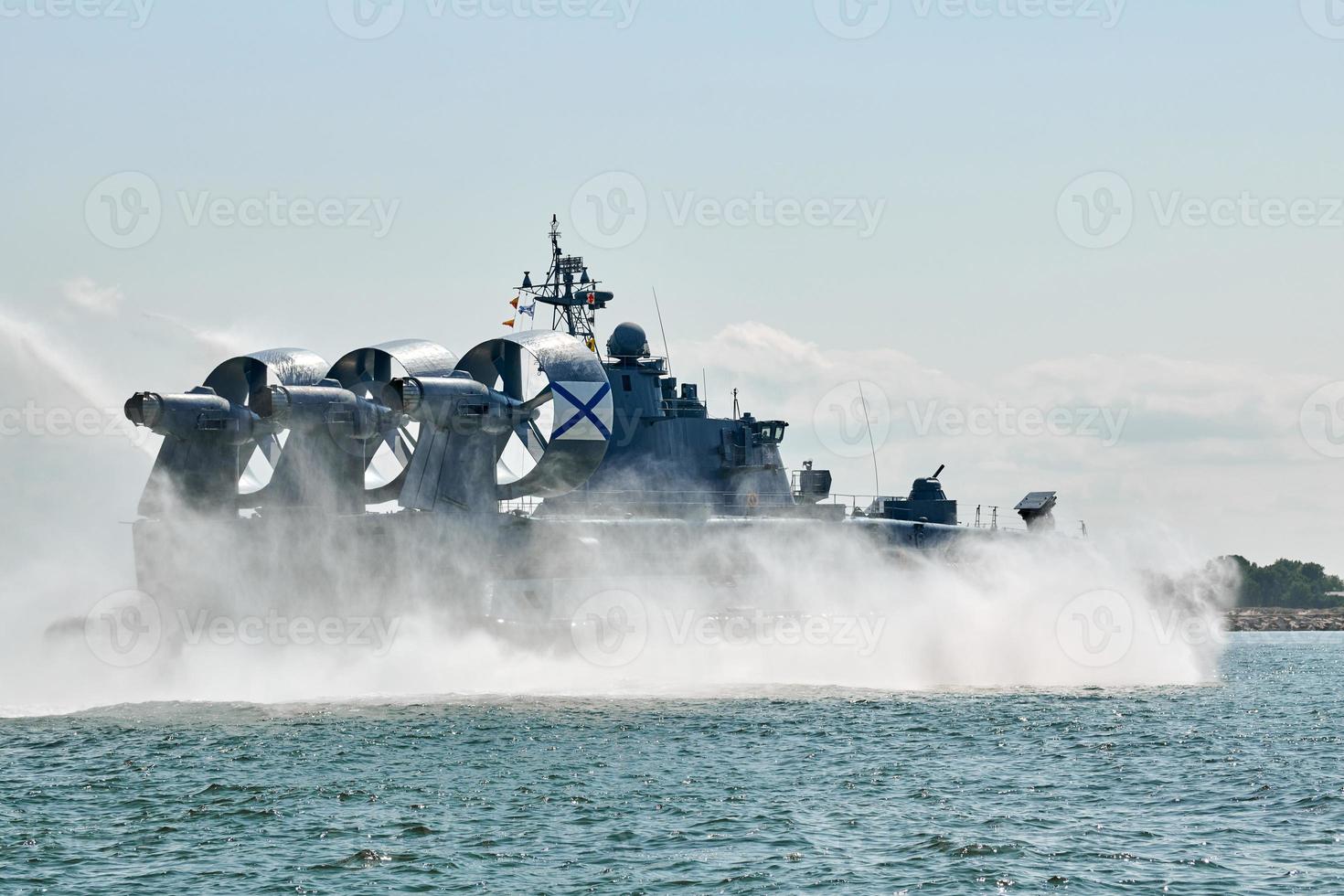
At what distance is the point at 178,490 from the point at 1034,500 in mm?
37279

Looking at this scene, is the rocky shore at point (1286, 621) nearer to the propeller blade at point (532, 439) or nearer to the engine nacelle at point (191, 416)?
the propeller blade at point (532, 439)

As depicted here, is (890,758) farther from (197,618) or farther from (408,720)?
(197,618)

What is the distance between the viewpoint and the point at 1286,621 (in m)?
143

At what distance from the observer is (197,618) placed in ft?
115

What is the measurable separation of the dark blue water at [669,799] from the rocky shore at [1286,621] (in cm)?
11847

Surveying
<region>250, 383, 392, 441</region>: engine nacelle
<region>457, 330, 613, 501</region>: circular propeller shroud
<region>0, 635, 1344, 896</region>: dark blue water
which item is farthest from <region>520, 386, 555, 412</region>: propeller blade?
<region>0, 635, 1344, 896</region>: dark blue water

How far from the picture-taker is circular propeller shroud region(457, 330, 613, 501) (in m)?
40.3

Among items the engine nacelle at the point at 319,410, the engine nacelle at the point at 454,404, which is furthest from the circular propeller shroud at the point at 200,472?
the engine nacelle at the point at 454,404

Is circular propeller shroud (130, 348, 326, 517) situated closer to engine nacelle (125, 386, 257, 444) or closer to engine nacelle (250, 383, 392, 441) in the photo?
engine nacelle (125, 386, 257, 444)

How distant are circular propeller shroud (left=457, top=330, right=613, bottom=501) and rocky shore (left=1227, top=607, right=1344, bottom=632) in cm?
11996

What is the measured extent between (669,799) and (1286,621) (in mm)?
137539

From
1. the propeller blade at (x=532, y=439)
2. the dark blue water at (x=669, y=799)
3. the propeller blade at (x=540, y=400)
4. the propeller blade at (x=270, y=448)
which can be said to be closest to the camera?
the dark blue water at (x=669, y=799)

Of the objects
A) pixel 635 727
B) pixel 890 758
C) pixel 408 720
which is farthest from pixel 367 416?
pixel 890 758

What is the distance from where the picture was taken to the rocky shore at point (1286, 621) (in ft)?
461
